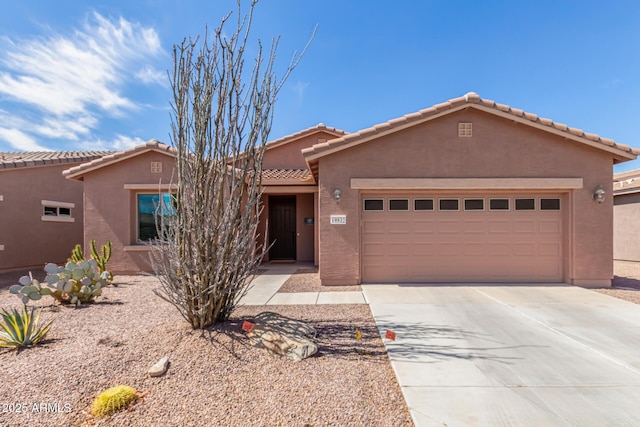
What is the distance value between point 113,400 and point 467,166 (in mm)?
8319

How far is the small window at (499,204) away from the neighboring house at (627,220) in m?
9.44

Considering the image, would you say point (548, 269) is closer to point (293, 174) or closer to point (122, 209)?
point (293, 174)

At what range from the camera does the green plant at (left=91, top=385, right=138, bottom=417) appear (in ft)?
9.57

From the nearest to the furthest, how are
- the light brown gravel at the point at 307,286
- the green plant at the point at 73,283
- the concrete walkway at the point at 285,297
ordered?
1. the green plant at the point at 73,283
2. the concrete walkway at the point at 285,297
3. the light brown gravel at the point at 307,286

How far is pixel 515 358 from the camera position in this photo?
4.03 metres

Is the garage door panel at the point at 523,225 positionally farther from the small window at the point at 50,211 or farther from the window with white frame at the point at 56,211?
the small window at the point at 50,211

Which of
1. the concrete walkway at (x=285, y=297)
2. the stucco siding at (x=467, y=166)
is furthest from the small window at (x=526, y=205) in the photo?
the concrete walkway at (x=285, y=297)

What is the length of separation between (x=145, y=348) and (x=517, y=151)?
8.99 m

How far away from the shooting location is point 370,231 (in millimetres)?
8555

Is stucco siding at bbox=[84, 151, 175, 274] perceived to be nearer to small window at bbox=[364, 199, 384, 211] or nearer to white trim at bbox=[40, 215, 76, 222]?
white trim at bbox=[40, 215, 76, 222]

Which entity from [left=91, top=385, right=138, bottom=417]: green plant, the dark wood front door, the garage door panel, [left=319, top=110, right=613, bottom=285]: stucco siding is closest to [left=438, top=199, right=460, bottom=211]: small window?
[left=319, top=110, right=613, bottom=285]: stucco siding

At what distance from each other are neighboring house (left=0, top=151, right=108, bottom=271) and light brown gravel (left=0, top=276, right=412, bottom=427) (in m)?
9.24

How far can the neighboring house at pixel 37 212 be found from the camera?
450 inches

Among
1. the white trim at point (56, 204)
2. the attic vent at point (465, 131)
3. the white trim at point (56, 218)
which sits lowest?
the white trim at point (56, 218)
